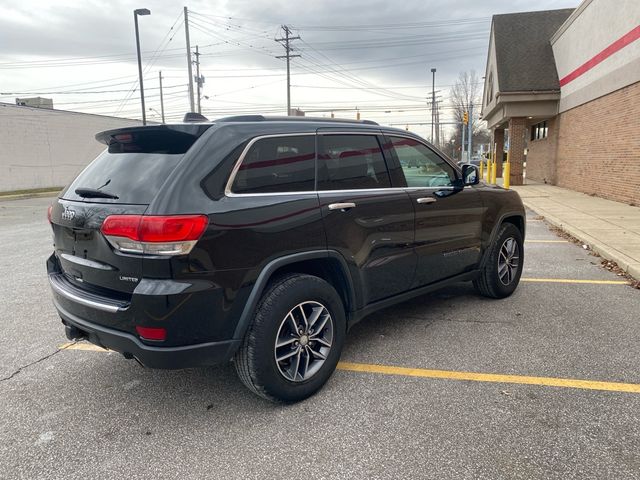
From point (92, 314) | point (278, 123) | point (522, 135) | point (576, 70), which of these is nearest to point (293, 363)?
point (92, 314)

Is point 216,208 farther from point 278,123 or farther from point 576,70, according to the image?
point 576,70

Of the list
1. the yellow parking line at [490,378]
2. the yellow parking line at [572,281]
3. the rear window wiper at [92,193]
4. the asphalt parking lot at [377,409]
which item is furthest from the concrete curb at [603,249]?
the rear window wiper at [92,193]

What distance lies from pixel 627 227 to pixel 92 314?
31.8 ft

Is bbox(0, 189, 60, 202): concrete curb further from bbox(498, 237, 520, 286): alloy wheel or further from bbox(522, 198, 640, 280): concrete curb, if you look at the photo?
bbox(498, 237, 520, 286): alloy wheel

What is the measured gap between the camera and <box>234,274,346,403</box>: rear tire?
2.88m

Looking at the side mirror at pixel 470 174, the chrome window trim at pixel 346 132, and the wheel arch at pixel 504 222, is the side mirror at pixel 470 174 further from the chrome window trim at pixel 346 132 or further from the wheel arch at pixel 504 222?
the chrome window trim at pixel 346 132

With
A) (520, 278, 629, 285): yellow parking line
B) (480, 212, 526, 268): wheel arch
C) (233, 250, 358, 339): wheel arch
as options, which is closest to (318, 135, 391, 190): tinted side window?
(233, 250, 358, 339): wheel arch

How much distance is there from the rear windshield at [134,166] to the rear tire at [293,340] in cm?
96

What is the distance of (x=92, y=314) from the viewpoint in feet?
9.40

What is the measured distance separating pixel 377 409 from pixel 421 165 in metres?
2.24

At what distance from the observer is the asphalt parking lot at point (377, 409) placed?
8.28 feet

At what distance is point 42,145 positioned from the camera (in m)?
28.1

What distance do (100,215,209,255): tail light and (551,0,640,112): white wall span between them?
1358 centimetres

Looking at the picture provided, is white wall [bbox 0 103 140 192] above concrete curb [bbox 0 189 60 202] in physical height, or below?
above
